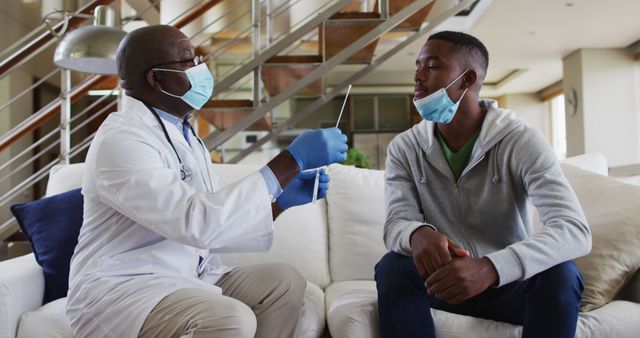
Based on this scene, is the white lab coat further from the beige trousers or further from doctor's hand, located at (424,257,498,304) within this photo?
doctor's hand, located at (424,257,498,304)

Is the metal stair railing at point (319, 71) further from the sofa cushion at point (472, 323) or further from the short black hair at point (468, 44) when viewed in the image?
the sofa cushion at point (472, 323)

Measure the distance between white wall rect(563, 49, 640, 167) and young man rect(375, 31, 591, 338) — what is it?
275 inches

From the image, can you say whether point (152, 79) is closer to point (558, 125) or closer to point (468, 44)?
point (468, 44)

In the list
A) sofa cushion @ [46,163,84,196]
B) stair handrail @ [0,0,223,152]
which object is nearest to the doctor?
sofa cushion @ [46,163,84,196]

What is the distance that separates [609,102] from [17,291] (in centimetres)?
812

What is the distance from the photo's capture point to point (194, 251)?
1.53 metres

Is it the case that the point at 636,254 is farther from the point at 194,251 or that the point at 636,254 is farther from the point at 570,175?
the point at 194,251

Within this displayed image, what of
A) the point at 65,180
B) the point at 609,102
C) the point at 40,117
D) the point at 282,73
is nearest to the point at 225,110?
the point at 282,73

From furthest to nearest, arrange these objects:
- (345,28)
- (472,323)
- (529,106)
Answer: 1. (529,106)
2. (345,28)
3. (472,323)

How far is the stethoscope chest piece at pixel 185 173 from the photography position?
1.48 metres

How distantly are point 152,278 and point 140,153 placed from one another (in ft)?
0.96

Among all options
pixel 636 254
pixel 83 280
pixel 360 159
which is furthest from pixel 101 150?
pixel 360 159

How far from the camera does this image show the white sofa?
5.09ft

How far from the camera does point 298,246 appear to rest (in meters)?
2.18
